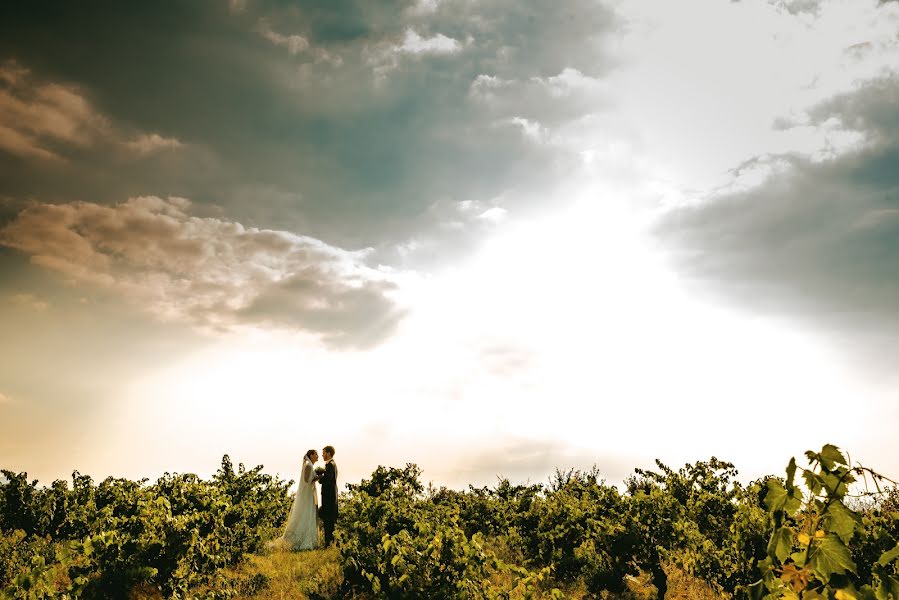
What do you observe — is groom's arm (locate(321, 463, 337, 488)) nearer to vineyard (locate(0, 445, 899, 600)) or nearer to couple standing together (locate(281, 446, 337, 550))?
couple standing together (locate(281, 446, 337, 550))

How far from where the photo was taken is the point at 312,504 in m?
13.3

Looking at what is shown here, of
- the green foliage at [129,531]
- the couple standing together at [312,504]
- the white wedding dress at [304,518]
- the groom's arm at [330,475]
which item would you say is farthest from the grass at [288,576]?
the groom's arm at [330,475]

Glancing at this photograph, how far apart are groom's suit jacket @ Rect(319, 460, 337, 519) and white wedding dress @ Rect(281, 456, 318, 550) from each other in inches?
9.2

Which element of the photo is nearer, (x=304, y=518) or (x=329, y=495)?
(x=304, y=518)

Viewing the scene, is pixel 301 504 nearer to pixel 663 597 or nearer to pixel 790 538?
pixel 663 597

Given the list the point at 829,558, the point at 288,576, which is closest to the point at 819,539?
the point at 829,558

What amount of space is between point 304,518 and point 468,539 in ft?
18.2

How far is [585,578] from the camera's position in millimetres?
11461

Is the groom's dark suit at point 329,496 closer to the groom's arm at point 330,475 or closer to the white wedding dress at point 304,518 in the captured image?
the groom's arm at point 330,475

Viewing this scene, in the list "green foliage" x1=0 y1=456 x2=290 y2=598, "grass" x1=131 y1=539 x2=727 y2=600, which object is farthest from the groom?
"green foliage" x1=0 y1=456 x2=290 y2=598

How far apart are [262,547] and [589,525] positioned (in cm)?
779

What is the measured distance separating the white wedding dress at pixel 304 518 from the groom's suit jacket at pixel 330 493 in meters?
0.23

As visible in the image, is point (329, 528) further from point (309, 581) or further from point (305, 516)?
point (309, 581)

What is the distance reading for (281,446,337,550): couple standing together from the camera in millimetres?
13078
